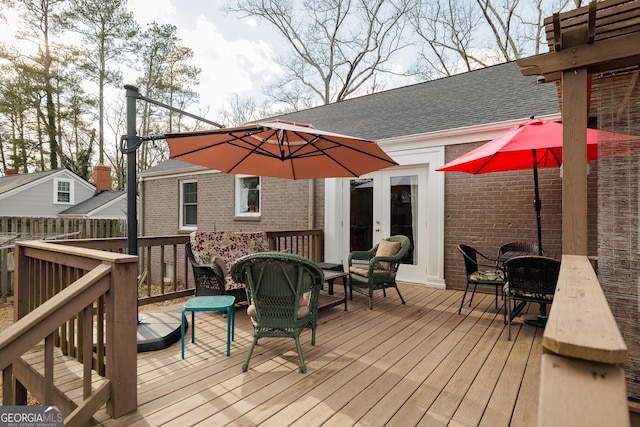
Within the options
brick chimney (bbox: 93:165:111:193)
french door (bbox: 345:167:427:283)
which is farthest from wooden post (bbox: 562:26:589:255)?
brick chimney (bbox: 93:165:111:193)

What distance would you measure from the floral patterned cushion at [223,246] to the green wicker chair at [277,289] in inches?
55.7

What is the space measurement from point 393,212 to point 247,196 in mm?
4319

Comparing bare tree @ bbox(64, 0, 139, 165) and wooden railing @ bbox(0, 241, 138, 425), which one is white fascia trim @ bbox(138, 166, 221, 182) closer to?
wooden railing @ bbox(0, 241, 138, 425)

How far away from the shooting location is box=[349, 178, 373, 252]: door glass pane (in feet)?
21.5

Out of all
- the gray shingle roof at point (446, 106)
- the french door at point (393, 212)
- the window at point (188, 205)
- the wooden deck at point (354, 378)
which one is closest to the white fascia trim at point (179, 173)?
the window at point (188, 205)

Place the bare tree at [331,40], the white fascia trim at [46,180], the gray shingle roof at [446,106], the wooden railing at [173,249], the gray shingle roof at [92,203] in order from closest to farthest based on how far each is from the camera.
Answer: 1. the wooden railing at [173,249]
2. the gray shingle roof at [446,106]
3. the white fascia trim at [46,180]
4. the bare tree at [331,40]
5. the gray shingle roof at [92,203]

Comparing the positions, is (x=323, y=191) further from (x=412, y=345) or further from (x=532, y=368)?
(x=532, y=368)

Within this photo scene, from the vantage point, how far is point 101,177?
59.8 ft

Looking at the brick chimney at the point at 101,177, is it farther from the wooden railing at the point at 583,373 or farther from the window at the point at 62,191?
the wooden railing at the point at 583,373

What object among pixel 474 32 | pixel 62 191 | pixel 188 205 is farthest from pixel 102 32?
pixel 474 32

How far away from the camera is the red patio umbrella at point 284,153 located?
3613 mm

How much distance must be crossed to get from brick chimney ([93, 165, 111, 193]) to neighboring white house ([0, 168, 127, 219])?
0.33 meters

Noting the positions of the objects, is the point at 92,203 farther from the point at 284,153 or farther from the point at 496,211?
the point at 496,211

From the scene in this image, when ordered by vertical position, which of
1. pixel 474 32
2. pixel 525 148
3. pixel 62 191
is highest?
pixel 474 32
